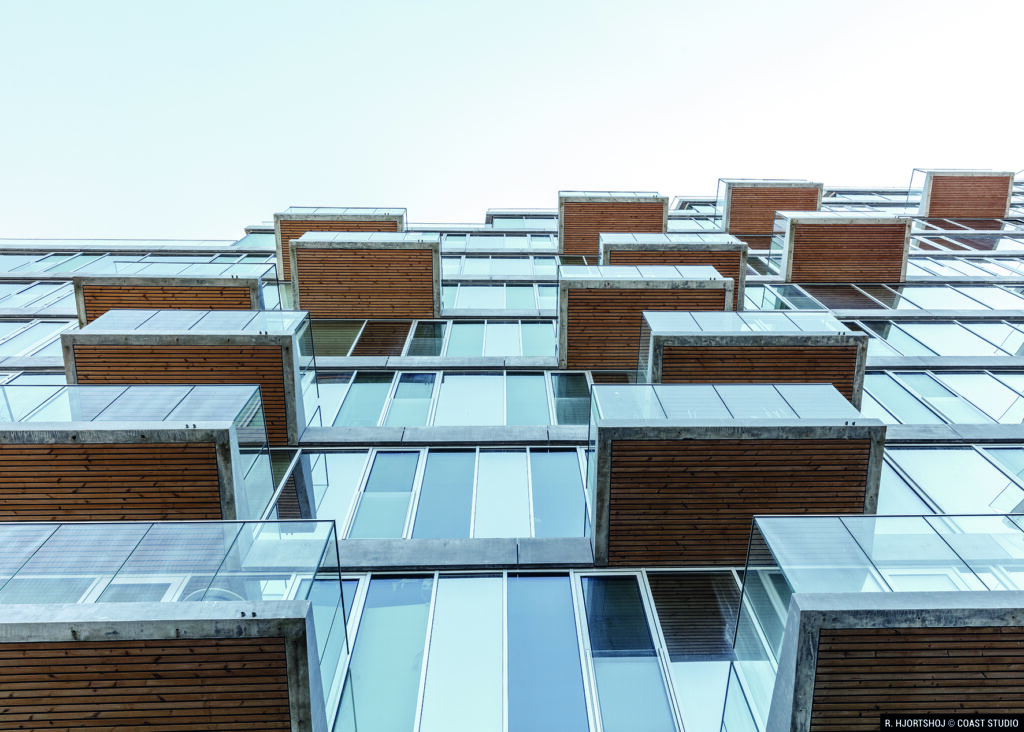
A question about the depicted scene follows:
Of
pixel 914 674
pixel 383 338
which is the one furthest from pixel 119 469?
pixel 914 674

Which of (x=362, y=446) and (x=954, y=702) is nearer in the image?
(x=954, y=702)

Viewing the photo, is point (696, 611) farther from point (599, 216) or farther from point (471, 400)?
point (599, 216)

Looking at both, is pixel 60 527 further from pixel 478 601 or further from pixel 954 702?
pixel 954 702

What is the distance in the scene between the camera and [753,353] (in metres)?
13.6

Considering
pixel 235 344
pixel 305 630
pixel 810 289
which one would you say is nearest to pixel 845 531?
pixel 305 630

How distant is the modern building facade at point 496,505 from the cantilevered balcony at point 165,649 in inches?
1.2

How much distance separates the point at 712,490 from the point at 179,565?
7.11 meters

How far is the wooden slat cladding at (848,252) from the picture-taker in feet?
70.1

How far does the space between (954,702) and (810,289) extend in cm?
1610

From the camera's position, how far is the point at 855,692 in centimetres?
686

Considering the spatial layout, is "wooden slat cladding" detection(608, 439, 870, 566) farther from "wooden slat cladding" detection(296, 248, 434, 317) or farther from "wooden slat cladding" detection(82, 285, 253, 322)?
"wooden slat cladding" detection(82, 285, 253, 322)

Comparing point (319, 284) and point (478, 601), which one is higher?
point (319, 284)

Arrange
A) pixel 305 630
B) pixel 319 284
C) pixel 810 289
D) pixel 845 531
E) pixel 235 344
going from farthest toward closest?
pixel 810 289, pixel 319 284, pixel 235 344, pixel 845 531, pixel 305 630

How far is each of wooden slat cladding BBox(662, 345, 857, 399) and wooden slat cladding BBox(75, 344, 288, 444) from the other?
7.52 meters
